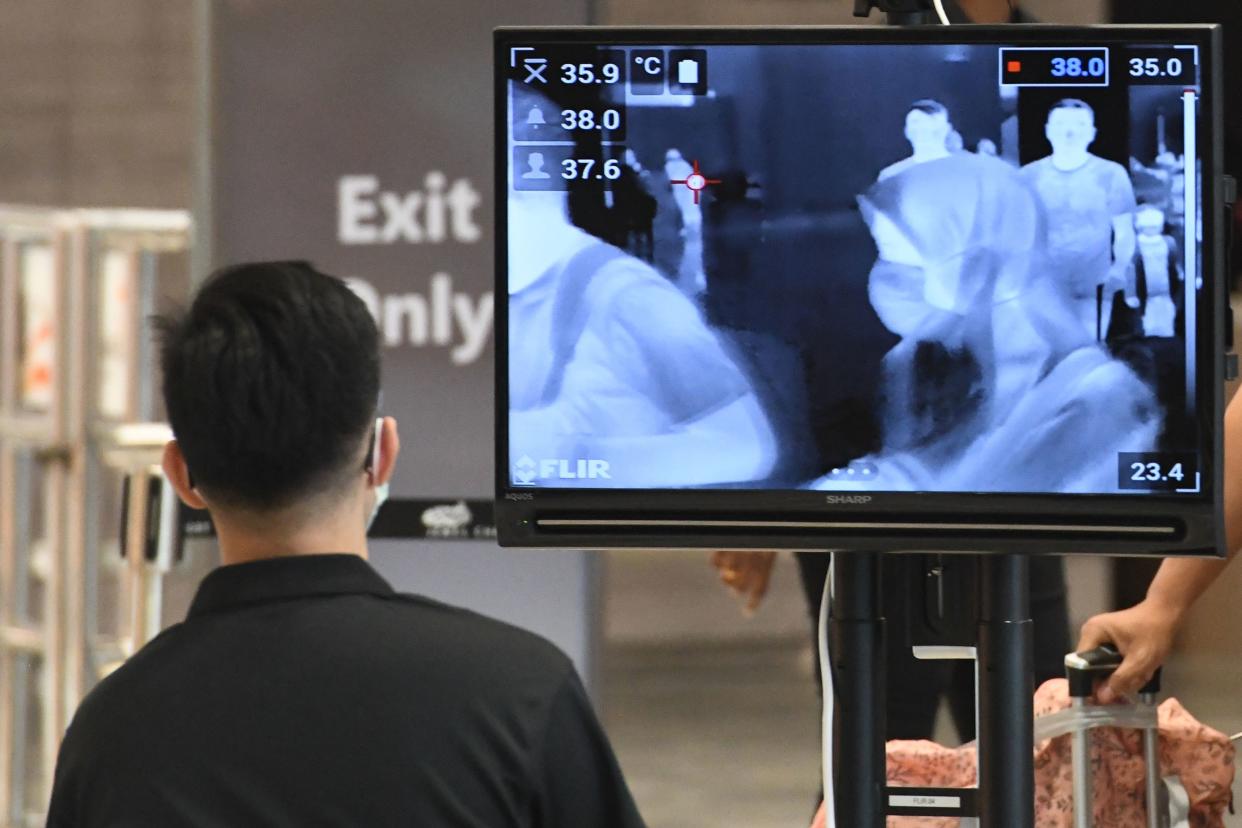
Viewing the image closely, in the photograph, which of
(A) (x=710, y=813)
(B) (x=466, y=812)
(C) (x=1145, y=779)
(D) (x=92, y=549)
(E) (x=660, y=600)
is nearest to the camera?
(B) (x=466, y=812)

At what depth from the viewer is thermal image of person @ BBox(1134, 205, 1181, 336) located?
1.51 metres

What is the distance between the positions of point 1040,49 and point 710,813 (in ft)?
11.6

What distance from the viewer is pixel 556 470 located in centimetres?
158

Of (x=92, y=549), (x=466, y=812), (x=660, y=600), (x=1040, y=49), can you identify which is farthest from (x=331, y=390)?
(x=660, y=600)

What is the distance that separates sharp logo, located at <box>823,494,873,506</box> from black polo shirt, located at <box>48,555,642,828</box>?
1.12 ft

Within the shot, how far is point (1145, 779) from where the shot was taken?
1.79m

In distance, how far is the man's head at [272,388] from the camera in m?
1.33

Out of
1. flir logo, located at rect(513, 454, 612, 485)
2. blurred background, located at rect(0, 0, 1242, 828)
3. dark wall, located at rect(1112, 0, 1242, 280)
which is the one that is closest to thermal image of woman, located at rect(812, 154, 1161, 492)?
flir logo, located at rect(513, 454, 612, 485)

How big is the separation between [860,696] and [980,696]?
0.34 feet

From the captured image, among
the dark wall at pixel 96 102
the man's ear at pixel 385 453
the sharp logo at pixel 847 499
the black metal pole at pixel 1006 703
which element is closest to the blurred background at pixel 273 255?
the black metal pole at pixel 1006 703

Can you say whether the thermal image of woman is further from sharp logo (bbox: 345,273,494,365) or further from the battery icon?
sharp logo (bbox: 345,273,494,365)

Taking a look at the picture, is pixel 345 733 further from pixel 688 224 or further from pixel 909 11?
pixel 909 11

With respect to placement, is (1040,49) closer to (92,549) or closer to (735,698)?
(92,549)

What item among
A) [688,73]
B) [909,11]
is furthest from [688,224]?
[909,11]
